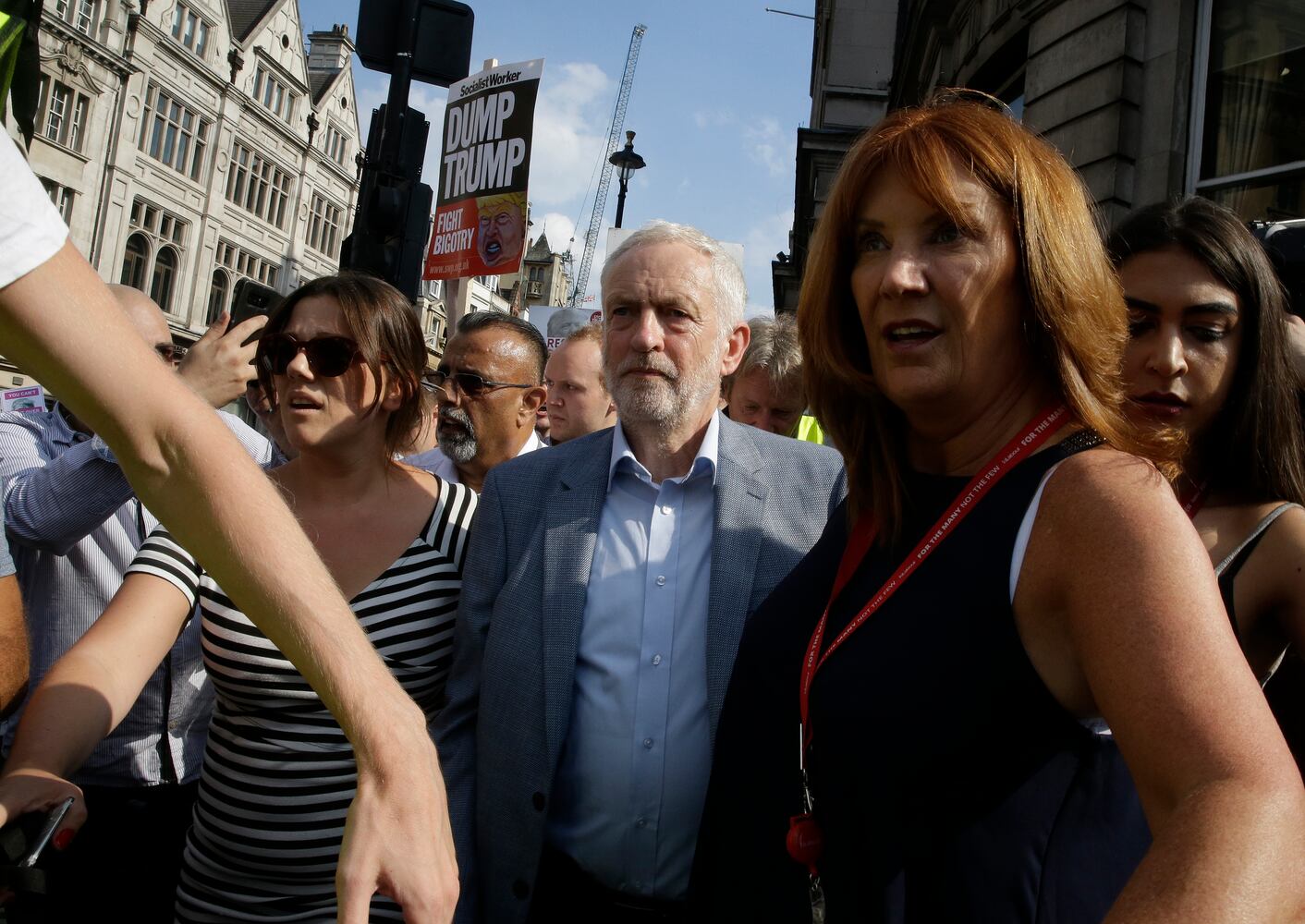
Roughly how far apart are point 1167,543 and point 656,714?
1.40 metres

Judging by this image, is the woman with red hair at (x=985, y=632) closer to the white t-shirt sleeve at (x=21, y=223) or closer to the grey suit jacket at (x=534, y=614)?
the grey suit jacket at (x=534, y=614)

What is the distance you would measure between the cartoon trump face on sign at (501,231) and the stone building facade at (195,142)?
75.7 ft

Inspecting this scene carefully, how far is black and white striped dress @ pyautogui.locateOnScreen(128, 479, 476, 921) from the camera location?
2154mm

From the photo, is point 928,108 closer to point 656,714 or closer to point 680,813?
point 656,714

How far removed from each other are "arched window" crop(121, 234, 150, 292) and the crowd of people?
110 feet

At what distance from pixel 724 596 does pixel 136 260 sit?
36332mm

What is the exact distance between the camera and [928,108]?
5.63 feet

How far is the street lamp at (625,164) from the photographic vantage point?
1728 cm

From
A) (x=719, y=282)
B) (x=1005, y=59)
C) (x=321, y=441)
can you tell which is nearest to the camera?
(x=321, y=441)

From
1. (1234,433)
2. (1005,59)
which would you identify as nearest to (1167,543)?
(1234,433)

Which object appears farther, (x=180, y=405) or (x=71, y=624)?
(x=71, y=624)

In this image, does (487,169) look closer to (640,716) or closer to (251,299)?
(251,299)

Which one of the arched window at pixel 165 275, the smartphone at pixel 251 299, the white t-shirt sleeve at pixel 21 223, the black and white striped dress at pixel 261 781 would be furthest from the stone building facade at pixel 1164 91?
the arched window at pixel 165 275

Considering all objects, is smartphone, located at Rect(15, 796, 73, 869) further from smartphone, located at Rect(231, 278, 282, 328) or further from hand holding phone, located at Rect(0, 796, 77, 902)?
smartphone, located at Rect(231, 278, 282, 328)
